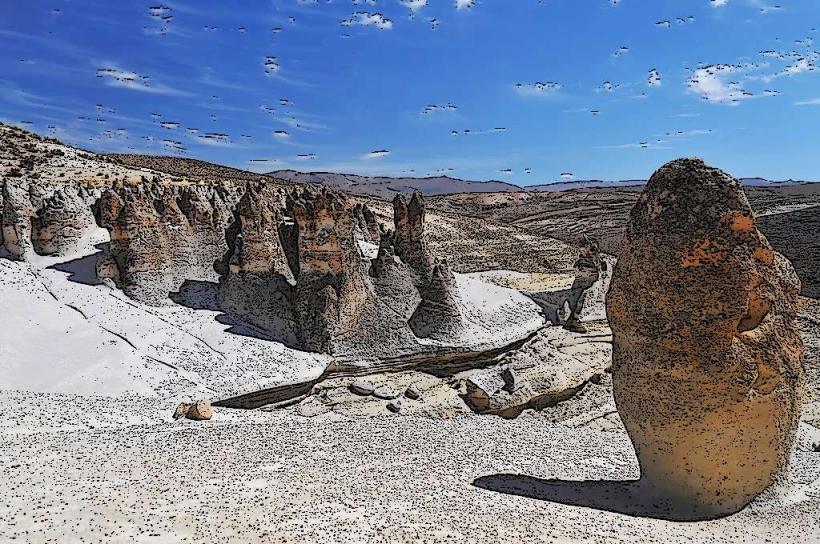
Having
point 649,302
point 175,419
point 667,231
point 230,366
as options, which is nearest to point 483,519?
point 649,302

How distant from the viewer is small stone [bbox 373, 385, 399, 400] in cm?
1219

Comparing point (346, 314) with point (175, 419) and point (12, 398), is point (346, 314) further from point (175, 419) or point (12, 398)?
point (12, 398)

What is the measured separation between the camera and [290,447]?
A: 26.8 ft

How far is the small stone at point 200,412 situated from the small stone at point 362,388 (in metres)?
3.33

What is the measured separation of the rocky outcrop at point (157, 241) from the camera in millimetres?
13760

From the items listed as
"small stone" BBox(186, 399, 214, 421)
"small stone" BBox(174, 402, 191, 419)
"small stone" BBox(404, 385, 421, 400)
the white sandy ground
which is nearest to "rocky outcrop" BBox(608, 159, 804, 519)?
the white sandy ground

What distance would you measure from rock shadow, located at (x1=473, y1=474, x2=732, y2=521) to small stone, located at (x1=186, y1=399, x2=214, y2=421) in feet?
14.6

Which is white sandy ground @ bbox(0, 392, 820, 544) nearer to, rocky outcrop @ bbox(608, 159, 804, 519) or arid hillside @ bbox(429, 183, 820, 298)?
rocky outcrop @ bbox(608, 159, 804, 519)

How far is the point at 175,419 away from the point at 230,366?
2.34m

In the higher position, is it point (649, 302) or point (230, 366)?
point (649, 302)

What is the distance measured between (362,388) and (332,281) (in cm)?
236

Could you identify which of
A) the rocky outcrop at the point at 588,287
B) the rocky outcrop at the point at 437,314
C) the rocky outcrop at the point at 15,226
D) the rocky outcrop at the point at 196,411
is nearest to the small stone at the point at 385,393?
the rocky outcrop at the point at 437,314

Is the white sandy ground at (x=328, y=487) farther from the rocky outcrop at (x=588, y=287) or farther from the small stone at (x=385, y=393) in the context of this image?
the rocky outcrop at (x=588, y=287)

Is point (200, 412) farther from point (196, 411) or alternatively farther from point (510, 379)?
point (510, 379)
